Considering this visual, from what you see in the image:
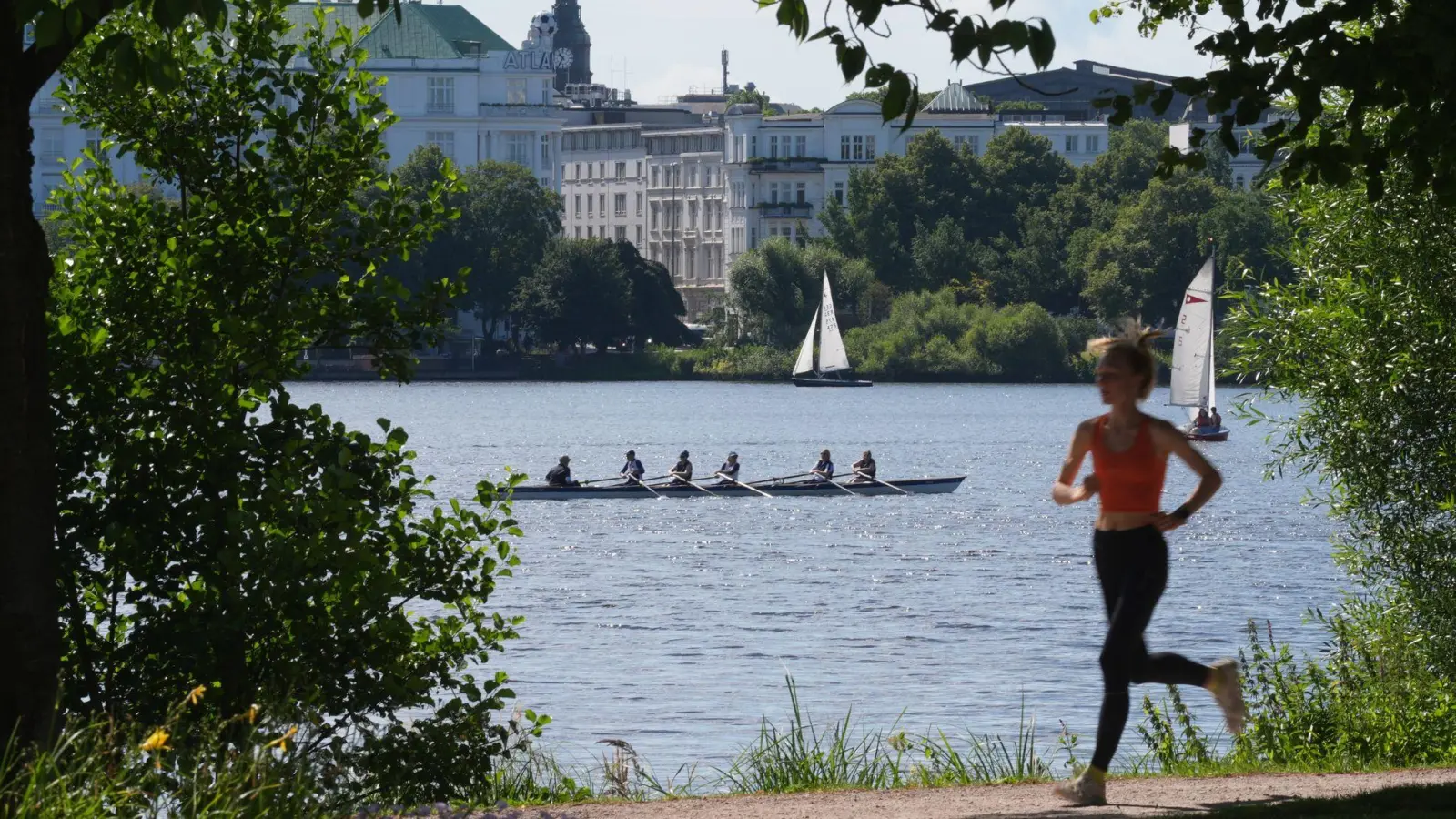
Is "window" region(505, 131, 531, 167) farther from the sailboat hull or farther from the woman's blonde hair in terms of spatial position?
the woman's blonde hair

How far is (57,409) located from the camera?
1048 cm

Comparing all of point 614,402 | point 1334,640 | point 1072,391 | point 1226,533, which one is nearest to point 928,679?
point 1334,640

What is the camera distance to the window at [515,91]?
17300cm

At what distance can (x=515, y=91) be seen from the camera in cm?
17375

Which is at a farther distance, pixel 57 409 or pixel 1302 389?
pixel 1302 389

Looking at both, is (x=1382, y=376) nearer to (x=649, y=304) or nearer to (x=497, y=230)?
(x=649, y=304)

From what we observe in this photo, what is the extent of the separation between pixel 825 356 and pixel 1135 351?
108 meters

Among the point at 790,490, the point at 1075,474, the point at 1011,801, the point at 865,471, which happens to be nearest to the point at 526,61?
the point at 790,490

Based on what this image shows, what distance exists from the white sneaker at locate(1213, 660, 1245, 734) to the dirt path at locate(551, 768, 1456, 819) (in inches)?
14.1

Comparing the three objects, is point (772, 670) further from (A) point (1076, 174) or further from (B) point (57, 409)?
(A) point (1076, 174)

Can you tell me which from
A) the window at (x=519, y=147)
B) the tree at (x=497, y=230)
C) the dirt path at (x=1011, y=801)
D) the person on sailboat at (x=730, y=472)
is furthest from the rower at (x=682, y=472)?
the window at (x=519, y=147)

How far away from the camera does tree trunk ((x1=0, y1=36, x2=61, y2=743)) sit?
859 cm

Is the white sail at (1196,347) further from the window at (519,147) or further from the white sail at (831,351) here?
the window at (519,147)

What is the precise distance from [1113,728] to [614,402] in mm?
101803
